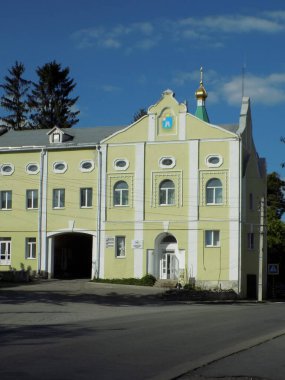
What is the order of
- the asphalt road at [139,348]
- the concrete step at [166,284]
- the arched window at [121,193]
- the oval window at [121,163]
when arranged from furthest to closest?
1. the oval window at [121,163]
2. the arched window at [121,193]
3. the concrete step at [166,284]
4. the asphalt road at [139,348]

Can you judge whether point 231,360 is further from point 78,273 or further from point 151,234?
point 78,273

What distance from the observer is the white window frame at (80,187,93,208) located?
157 ft

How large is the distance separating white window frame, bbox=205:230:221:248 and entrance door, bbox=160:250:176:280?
283 cm

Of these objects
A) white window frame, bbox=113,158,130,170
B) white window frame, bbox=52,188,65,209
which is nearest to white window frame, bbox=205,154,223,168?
white window frame, bbox=113,158,130,170

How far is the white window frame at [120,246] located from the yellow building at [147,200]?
8 centimetres

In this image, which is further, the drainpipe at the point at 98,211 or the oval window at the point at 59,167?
the oval window at the point at 59,167

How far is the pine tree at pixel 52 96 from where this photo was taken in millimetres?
75062

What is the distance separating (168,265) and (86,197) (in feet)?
25.6

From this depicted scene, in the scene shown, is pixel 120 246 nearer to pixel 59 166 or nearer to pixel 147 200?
pixel 147 200

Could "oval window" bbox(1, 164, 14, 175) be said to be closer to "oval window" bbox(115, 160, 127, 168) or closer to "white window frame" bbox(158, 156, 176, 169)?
"oval window" bbox(115, 160, 127, 168)

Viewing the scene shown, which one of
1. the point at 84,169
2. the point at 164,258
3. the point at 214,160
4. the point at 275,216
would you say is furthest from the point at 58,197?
the point at 275,216

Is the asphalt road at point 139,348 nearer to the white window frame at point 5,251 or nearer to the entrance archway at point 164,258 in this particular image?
the entrance archway at point 164,258

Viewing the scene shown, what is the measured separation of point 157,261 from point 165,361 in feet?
116

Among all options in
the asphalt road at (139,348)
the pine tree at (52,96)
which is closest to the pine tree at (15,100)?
the pine tree at (52,96)
